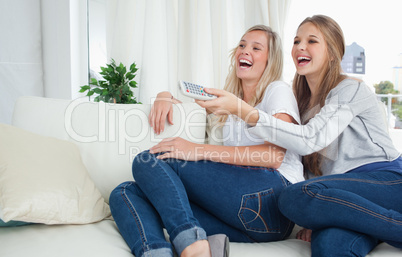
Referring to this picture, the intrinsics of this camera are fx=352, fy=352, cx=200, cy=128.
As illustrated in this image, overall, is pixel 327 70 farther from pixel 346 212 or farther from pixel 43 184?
pixel 43 184

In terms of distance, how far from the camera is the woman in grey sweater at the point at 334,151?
3.36 feet

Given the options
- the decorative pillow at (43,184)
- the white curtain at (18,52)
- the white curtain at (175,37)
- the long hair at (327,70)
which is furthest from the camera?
the white curtain at (18,52)

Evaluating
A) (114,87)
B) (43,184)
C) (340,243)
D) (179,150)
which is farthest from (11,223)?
(114,87)

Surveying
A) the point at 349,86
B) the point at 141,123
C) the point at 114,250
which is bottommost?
the point at 114,250

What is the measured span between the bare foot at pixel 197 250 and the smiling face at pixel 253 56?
33.0 inches

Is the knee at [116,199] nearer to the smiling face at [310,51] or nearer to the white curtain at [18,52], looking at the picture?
the smiling face at [310,51]

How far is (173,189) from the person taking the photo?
3.68 feet

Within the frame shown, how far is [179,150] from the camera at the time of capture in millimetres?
1284

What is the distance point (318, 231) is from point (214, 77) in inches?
69.4

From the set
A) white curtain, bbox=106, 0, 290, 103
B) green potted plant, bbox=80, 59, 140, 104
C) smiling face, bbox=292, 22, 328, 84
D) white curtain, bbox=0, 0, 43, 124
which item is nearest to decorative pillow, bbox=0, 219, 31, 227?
smiling face, bbox=292, 22, 328, 84

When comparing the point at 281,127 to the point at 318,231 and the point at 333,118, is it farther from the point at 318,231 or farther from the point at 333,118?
the point at 318,231

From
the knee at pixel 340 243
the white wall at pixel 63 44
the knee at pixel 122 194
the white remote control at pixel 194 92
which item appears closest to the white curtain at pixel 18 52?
the white wall at pixel 63 44

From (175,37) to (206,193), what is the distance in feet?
6.42

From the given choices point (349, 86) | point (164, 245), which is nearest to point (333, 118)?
point (349, 86)
